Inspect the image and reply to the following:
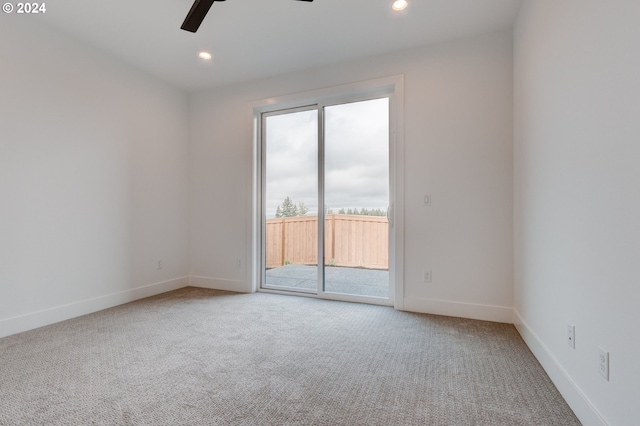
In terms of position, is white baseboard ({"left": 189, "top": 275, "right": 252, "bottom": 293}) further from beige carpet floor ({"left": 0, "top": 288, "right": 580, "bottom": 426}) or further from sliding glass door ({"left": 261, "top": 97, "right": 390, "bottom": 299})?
beige carpet floor ({"left": 0, "top": 288, "right": 580, "bottom": 426})

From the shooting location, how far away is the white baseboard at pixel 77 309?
2504 mm

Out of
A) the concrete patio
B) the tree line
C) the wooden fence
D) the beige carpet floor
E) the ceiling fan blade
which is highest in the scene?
the ceiling fan blade

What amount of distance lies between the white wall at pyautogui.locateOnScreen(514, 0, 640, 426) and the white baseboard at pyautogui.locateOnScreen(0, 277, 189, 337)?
378cm

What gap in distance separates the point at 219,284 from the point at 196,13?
301 centimetres

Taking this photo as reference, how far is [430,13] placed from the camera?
2582 mm

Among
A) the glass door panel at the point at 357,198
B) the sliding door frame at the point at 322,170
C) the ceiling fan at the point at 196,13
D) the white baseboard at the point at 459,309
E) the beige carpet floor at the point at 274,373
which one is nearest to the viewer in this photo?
the beige carpet floor at the point at 274,373

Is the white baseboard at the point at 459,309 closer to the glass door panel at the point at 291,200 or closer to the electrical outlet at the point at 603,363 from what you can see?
the glass door panel at the point at 291,200

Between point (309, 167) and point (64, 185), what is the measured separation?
2.40 meters

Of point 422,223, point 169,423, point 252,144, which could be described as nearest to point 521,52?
point 422,223

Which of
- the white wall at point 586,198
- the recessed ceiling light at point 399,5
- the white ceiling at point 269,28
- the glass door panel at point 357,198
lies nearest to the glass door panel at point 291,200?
the glass door panel at point 357,198

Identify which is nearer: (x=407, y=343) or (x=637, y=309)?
(x=637, y=309)

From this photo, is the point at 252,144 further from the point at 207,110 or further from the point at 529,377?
the point at 529,377

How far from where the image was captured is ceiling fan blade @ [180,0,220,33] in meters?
2.04

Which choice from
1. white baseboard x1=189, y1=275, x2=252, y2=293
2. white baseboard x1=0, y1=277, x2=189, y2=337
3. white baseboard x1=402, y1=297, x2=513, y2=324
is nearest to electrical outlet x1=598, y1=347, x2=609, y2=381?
white baseboard x1=402, y1=297, x2=513, y2=324
